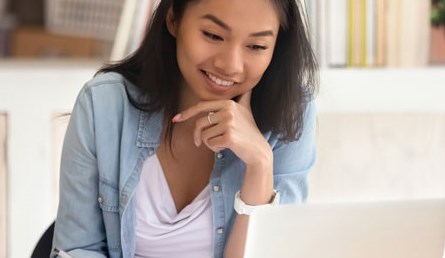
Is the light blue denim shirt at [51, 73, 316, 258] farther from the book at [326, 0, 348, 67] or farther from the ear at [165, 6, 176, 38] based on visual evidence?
the book at [326, 0, 348, 67]

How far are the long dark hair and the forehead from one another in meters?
0.06

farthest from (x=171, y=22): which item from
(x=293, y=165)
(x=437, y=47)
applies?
(x=437, y=47)

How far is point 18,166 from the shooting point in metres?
1.92

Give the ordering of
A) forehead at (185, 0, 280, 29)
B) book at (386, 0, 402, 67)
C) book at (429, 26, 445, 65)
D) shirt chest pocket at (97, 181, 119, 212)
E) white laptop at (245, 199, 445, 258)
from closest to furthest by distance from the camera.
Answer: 1. white laptop at (245, 199, 445, 258)
2. forehead at (185, 0, 280, 29)
3. shirt chest pocket at (97, 181, 119, 212)
4. book at (386, 0, 402, 67)
5. book at (429, 26, 445, 65)

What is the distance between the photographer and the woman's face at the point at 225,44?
3.84ft

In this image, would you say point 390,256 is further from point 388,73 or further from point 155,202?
point 388,73

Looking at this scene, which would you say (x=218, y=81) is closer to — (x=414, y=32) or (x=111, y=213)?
(x=111, y=213)

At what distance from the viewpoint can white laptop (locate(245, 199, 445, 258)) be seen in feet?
2.75

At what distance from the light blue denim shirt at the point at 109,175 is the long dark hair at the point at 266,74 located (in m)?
0.03

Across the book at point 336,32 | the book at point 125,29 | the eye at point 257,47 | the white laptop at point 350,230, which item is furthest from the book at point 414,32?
the white laptop at point 350,230

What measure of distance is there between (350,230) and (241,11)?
0.43m

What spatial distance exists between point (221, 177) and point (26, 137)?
2.47ft

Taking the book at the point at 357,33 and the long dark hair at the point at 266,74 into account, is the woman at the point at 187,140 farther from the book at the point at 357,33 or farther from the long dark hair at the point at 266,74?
the book at the point at 357,33

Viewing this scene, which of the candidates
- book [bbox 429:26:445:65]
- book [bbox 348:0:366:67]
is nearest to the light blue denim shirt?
book [bbox 348:0:366:67]
